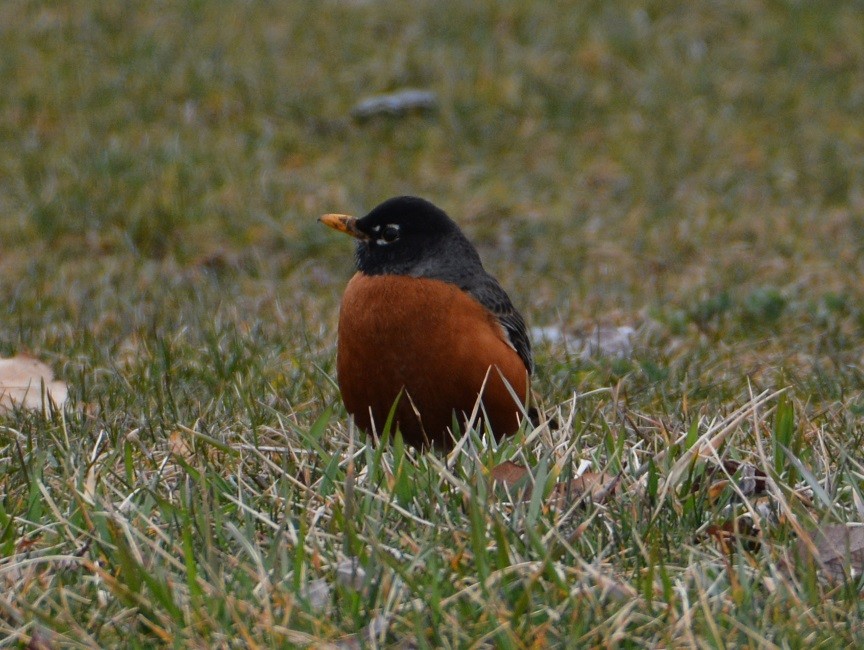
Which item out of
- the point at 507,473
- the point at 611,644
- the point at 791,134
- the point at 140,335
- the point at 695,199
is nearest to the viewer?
the point at 611,644

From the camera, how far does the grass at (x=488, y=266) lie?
2.83 meters

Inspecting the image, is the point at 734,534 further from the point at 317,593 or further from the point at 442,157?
the point at 442,157

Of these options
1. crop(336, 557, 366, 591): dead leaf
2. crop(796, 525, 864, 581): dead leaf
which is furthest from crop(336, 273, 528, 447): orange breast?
crop(796, 525, 864, 581): dead leaf

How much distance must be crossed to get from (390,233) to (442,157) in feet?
15.6

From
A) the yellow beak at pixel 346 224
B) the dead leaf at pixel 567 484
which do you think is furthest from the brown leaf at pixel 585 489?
the yellow beak at pixel 346 224

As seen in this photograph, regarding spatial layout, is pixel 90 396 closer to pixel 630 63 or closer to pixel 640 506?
pixel 640 506

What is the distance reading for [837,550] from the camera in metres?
3.00

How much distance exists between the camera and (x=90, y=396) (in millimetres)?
4660

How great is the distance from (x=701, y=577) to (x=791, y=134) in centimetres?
735

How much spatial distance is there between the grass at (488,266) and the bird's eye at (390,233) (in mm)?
568

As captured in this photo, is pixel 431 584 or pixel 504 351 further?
pixel 504 351

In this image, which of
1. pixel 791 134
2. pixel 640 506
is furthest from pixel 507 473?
pixel 791 134

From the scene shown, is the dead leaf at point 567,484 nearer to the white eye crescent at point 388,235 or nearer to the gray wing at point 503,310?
the gray wing at point 503,310

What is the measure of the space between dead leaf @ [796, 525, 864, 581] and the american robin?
3.70ft
